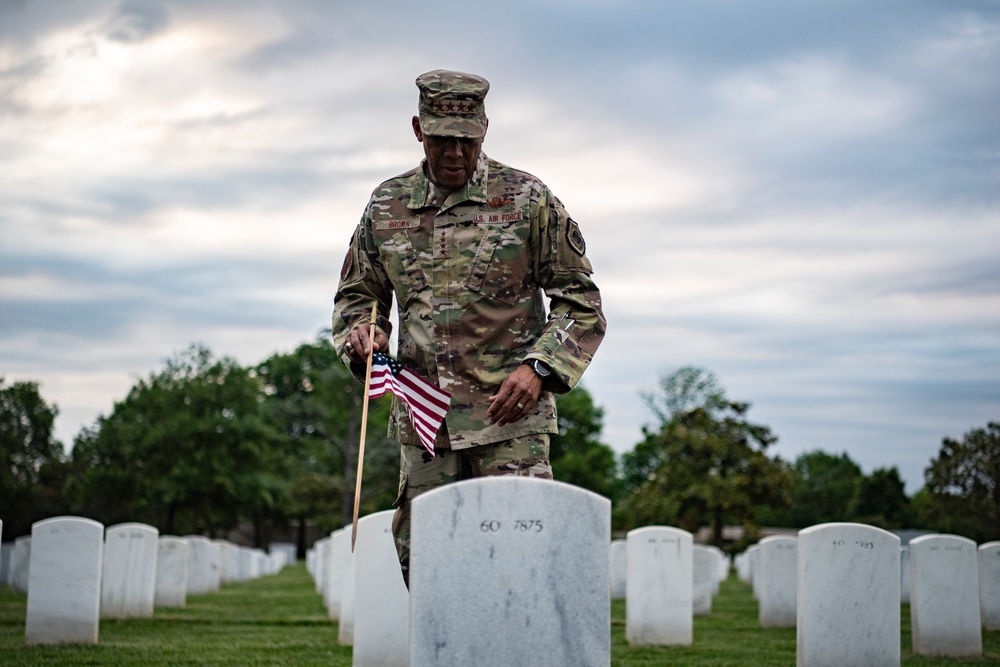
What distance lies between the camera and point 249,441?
45.3m

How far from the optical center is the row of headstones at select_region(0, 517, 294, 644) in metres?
10.8

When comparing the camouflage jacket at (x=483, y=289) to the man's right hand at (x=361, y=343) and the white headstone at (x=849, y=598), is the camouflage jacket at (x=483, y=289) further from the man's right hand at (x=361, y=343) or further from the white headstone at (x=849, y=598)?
the white headstone at (x=849, y=598)

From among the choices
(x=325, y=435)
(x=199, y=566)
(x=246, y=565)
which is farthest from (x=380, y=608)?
(x=325, y=435)

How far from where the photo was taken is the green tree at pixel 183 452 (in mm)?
43688

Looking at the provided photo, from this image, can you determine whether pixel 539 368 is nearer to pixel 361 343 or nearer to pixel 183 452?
pixel 361 343

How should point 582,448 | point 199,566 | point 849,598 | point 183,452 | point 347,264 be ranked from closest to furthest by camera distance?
point 347,264 < point 849,598 < point 199,566 < point 183,452 < point 582,448

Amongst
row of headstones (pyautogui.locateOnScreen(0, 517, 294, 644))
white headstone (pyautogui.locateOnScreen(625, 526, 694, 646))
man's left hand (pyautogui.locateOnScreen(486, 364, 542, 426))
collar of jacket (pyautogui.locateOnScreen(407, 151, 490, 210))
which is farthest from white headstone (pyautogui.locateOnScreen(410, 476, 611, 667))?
white headstone (pyautogui.locateOnScreen(625, 526, 694, 646))

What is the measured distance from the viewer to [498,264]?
4.46m

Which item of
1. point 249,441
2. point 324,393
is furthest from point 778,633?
point 324,393

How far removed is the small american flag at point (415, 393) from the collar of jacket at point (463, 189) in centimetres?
64

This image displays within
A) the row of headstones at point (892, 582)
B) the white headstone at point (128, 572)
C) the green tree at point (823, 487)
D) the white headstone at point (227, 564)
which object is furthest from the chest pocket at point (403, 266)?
the green tree at point (823, 487)

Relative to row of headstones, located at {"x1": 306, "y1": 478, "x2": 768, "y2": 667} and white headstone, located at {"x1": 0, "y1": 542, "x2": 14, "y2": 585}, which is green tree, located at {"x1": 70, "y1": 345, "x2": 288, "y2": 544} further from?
row of headstones, located at {"x1": 306, "y1": 478, "x2": 768, "y2": 667}

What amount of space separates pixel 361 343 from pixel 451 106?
38.6 inches

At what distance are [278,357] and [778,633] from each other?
67.0 m
